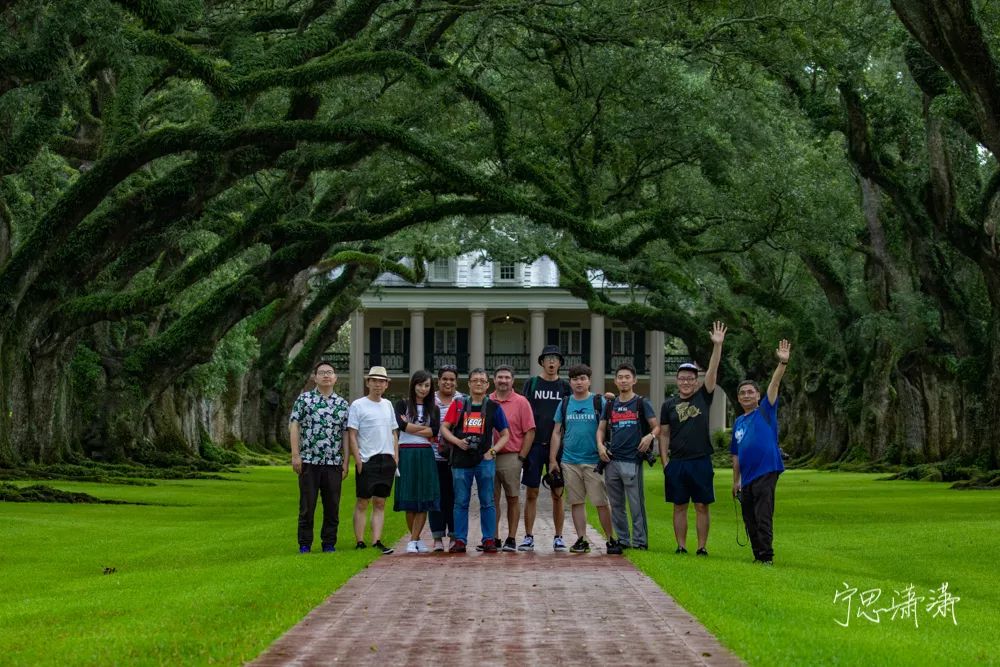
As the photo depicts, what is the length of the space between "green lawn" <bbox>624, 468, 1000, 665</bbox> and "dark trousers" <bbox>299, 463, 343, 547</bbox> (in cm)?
282

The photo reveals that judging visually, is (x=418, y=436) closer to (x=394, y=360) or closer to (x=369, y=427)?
(x=369, y=427)

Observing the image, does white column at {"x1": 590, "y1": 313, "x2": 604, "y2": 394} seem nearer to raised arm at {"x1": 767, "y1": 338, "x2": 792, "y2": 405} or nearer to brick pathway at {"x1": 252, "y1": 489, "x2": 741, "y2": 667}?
raised arm at {"x1": 767, "y1": 338, "x2": 792, "y2": 405}

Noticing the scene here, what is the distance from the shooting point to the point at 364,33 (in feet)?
78.3

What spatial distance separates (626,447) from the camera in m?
13.8

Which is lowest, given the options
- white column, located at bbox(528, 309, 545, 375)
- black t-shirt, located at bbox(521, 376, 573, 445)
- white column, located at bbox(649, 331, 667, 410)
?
black t-shirt, located at bbox(521, 376, 573, 445)

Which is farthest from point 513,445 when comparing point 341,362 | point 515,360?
point 341,362

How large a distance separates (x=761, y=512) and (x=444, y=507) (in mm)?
3212

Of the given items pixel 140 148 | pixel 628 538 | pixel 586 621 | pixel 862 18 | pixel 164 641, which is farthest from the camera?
pixel 862 18

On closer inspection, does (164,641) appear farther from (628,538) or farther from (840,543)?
(840,543)

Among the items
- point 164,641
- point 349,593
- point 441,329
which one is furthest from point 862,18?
point 441,329

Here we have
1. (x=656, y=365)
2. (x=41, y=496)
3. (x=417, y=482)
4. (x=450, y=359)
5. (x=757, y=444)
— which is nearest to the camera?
(x=757, y=444)

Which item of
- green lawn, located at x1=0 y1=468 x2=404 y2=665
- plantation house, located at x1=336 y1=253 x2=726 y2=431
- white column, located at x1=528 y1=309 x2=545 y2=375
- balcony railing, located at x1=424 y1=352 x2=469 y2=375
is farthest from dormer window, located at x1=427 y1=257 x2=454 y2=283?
green lawn, located at x1=0 y1=468 x2=404 y2=665

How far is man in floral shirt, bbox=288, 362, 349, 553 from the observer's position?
45.1 ft

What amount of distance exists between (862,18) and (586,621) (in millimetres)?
17143
